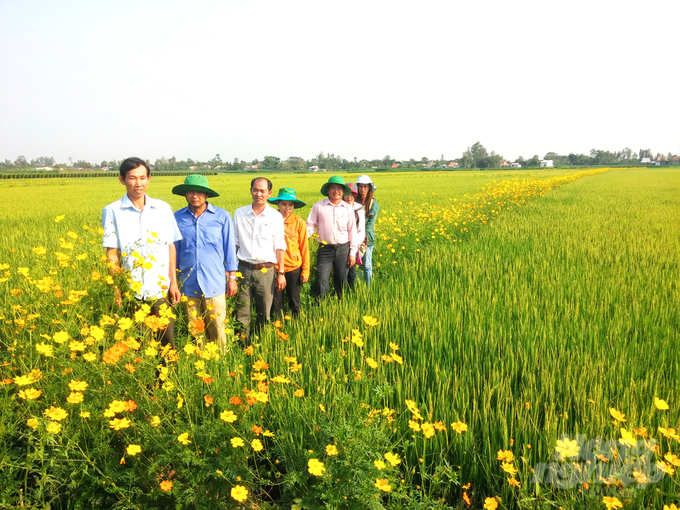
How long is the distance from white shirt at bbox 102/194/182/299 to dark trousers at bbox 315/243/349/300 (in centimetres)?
209

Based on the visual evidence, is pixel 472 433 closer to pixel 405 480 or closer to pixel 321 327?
pixel 405 480

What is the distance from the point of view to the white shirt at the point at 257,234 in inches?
157

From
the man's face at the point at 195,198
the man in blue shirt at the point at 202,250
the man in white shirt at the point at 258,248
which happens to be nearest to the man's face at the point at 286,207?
the man in white shirt at the point at 258,248

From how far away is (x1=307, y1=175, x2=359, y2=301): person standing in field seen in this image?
4949mm

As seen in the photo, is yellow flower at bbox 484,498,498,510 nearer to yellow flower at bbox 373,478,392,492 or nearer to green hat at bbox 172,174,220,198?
yellow flower at bbox 373,478,392,492

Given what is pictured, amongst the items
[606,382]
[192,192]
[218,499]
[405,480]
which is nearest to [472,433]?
[405,480]

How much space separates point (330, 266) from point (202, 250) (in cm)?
190

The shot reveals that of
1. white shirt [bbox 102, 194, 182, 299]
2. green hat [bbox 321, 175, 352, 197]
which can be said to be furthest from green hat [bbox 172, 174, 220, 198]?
green hat [bbox 321, 175, 352, 197]

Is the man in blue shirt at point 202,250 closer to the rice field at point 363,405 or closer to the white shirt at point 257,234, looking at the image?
the white shirt at point 257,234

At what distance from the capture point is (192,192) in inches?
139

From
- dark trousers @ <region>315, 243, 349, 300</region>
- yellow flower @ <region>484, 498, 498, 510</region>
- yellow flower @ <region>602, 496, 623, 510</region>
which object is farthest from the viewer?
dark trousers @ <region>315, 243, 349, 300</region>

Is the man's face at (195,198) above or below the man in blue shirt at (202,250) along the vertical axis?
above

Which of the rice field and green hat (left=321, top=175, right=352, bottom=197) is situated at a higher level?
green hat (left=321, top=175, right=352, bottom=197)

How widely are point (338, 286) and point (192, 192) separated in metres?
2.30
